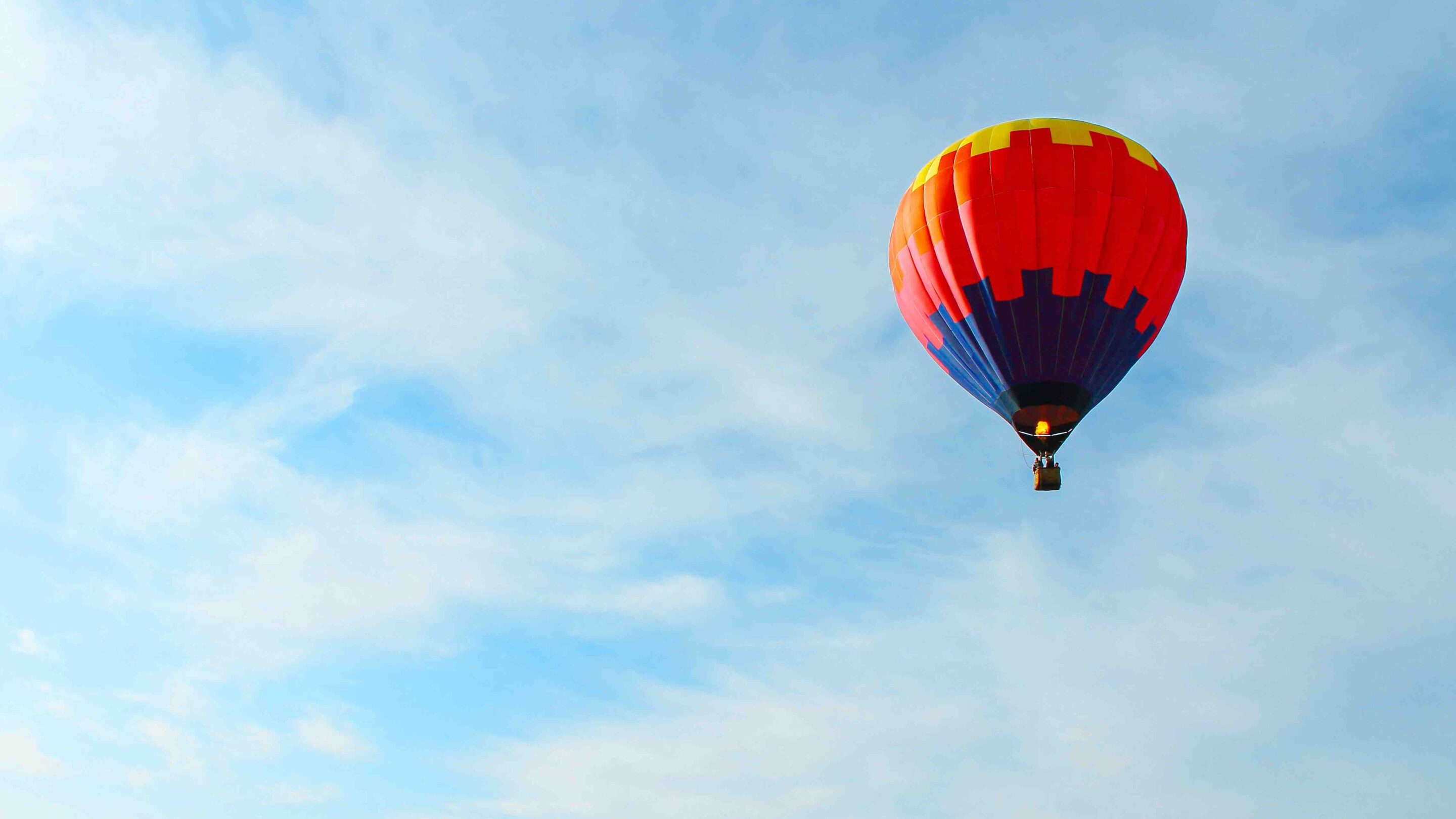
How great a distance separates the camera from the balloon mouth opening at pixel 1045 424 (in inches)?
1323

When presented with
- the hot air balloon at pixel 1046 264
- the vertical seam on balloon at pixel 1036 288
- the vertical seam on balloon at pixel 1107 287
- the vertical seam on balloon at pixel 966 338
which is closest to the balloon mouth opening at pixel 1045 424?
the hot air balloon at pixel 1046 264

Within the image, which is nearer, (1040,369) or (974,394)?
(1040,369)

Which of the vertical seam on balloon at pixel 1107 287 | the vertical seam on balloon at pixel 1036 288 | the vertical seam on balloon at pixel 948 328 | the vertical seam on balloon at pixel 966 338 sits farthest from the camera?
the vertical seam on balloon at pixel 948 328

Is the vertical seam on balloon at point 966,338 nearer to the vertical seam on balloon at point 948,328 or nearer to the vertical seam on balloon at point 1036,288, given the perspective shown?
the vertical seam on balloon at point 948,328

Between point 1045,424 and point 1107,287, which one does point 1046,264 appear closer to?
point 1107,287

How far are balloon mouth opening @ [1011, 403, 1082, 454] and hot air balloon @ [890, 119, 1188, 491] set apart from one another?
0.12 feet

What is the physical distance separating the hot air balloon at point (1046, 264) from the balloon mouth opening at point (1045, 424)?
0.12 ft

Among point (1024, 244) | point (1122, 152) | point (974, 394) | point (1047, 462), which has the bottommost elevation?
point (1047, 462)

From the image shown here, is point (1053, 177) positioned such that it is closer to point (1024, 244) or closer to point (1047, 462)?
point (1024, 244)

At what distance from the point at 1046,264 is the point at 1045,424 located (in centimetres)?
419

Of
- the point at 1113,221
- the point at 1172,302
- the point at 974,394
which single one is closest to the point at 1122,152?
the point at 1113,221

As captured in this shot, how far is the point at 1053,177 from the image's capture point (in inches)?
1339

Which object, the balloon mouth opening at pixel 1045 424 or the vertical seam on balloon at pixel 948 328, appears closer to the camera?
the balloon mouth opening at pixel 1045 424

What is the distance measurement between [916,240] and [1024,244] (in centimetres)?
313
